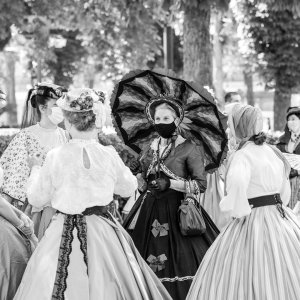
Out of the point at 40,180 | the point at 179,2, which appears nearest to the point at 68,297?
the point at 40,180

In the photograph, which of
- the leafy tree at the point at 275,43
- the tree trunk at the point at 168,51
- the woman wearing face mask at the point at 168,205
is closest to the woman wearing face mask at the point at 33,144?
the woman wearing face mask at the point at 168,205

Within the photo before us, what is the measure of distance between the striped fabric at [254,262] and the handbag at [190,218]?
326 mm

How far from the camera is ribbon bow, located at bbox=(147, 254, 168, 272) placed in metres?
5.59

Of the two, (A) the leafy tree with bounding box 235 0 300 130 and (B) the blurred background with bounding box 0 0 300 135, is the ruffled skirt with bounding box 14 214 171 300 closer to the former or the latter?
(B) the blurred background with bounding box 0 0 300 135

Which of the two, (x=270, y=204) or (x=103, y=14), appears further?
(x=103, y=14)

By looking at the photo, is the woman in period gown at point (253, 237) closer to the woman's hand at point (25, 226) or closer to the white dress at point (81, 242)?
the white dress at point (81, 242)

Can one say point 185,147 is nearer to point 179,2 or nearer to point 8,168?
point 8,168

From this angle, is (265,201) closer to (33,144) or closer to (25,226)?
(25,226)

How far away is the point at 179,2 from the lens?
37.8 feet

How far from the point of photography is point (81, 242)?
466 centimetres

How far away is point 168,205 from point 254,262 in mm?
981

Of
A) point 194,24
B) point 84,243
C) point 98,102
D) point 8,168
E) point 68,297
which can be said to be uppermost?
point 194,24

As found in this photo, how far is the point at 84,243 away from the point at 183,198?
53.5 inches

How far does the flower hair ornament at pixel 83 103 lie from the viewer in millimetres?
4781
